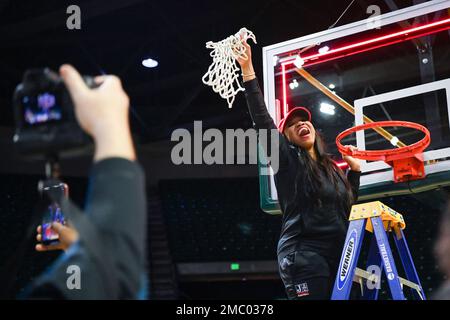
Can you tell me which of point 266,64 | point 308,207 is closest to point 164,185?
point 266,64

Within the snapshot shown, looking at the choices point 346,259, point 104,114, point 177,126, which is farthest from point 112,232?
point 177,126

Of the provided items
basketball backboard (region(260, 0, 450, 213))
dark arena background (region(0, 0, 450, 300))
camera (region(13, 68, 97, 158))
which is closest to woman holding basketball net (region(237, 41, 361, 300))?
basketball backboard (region(260, 0, 450, 213))

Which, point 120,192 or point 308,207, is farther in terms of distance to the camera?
point 308,207

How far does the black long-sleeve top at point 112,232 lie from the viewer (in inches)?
30.9

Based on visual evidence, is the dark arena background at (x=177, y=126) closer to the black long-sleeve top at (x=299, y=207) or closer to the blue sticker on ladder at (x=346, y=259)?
the black long-sleeve top at (x=299, y=207)

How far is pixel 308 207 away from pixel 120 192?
1617mm

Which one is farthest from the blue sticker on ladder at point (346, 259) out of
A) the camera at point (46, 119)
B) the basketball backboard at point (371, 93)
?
the camera at point (46, 119)

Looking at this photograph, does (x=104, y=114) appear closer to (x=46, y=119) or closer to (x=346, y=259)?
(x=46, y=119)

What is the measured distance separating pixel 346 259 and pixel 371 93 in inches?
88.6

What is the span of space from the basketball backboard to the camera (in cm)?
236

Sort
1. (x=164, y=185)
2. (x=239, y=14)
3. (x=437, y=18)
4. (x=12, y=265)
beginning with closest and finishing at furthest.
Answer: (x=12, y=265), (x=437, y=18), (x=239, y=14), (x=164, y=185)

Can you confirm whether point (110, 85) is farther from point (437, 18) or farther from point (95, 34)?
point (95, 34)
